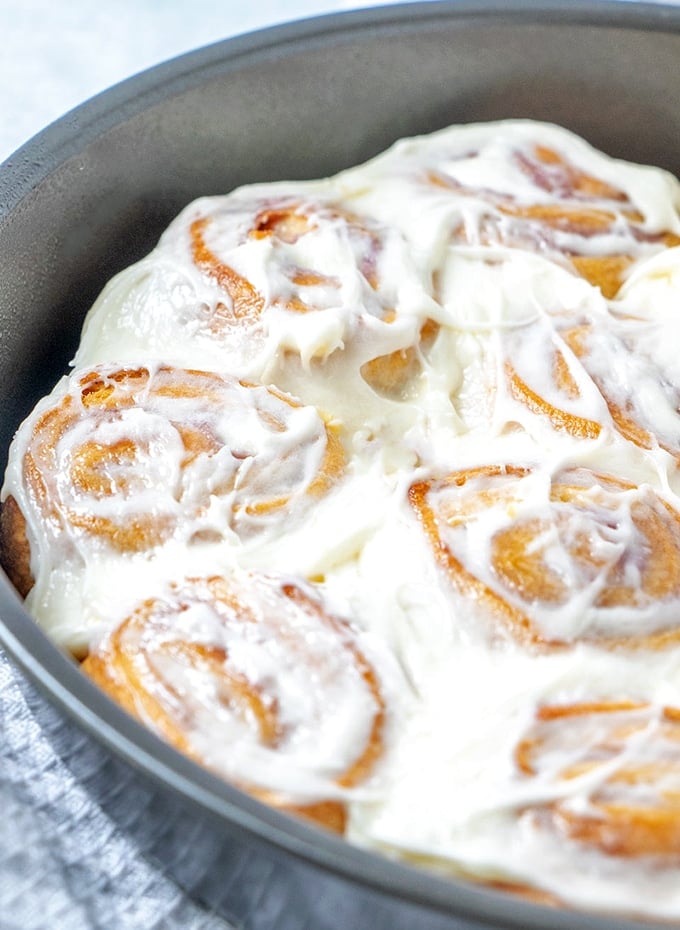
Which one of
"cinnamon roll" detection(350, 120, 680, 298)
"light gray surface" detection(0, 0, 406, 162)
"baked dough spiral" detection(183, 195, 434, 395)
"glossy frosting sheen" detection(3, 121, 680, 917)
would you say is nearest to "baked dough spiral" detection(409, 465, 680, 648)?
"glossy frosting sheen" detection(3, 121, 680, 917)

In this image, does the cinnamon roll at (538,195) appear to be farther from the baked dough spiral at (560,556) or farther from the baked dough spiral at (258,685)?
the baked dough spiral at (258,685)

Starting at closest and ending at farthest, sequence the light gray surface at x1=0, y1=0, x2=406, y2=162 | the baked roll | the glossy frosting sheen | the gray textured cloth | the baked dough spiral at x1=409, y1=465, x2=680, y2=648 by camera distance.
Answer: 1. the glossy frosting sheen
2. the gray textured cloth
3. the baked dough spiral at x1=409, y1=465, x2=680, y2=648
4. the baked roll
5. the light gray surface at x1=0, y1=0, x2=406, y2=162

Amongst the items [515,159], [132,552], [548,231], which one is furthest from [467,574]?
[515,159]

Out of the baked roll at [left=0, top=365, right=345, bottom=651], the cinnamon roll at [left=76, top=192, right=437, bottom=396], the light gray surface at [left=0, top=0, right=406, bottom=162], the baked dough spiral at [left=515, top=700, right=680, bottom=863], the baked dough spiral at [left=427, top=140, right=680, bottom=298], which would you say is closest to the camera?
the baked dough spiral at [left=515, top=700, right=680, bottom=863]

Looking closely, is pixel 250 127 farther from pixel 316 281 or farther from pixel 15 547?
pixel 15 547

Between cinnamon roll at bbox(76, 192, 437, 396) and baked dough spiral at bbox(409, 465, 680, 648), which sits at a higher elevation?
cinnamon roll at bbox(76, 192, 437, 396)

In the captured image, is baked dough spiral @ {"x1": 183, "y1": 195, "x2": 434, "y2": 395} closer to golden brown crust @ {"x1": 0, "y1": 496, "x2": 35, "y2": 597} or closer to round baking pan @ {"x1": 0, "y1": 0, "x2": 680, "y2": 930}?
round baking pan @ {"x1": 0, "y1": 0, "x2": 680, "y2": 930}
